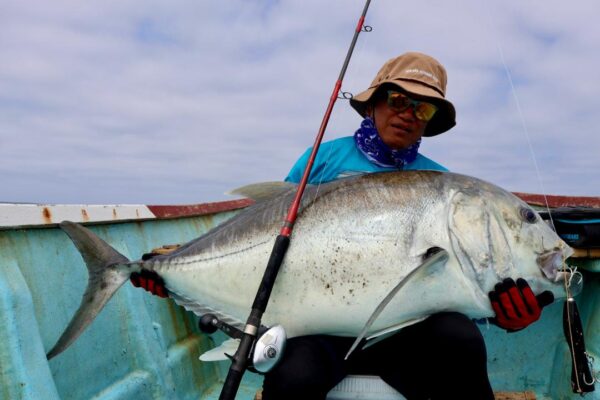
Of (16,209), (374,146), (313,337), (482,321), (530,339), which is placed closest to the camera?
(313,337)

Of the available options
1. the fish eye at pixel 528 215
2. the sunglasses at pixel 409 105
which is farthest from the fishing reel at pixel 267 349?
the sunglasses at pixel 409 105

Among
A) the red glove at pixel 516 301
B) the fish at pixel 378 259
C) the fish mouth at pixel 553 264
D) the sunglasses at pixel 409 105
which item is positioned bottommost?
the red glove at pixel 516 301

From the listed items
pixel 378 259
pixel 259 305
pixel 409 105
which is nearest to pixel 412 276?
pixel 378 259

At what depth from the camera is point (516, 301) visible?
1782 millimetres

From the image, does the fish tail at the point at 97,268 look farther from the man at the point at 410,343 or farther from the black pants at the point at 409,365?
the black pants at the point at 409,365

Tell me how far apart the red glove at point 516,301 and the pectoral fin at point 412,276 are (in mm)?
247

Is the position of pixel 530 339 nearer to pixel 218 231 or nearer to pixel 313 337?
pixel 313 337

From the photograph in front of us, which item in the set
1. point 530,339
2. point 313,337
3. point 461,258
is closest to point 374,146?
point 461,258

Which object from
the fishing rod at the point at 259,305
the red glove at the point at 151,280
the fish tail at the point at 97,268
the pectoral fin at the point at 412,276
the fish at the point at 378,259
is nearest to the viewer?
the fishing rod at the point at 259,305

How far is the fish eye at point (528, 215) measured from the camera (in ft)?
6.38

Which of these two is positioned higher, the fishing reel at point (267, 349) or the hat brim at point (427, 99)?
the hat brim at point (427, 99)

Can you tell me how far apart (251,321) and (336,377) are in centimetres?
43

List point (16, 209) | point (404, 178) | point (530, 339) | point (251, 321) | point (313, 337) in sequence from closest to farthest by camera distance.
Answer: point (251, 321) < point (313, 337) < point (404, 178) < point (16, 209) < point (530, 339)

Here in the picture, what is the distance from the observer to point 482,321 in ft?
7.23
